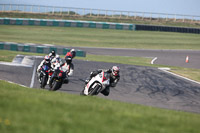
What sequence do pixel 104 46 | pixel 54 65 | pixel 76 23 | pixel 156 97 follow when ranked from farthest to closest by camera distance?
pixel 76 23, pixel 104 46, pixel 156 97, pixel 54 65

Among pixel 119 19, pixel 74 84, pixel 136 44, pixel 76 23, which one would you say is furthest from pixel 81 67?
pixel 119 19

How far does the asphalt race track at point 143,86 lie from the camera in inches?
539

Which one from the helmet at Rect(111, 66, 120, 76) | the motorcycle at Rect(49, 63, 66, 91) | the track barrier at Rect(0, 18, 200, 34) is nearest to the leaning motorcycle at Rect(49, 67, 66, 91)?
the motorcycle at Rect(49, 63, 66, 91)

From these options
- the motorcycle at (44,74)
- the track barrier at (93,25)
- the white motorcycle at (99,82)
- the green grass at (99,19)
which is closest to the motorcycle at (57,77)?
the motorcycle at (44,74)

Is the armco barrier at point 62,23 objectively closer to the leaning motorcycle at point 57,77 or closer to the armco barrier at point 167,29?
the armco barrier at point 167,29

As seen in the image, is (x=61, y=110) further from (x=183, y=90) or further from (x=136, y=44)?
(x=136, y=44)

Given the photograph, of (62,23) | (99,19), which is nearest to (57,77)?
(62,23)

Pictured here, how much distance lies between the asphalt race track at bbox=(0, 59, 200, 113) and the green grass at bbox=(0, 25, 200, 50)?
1733 cm

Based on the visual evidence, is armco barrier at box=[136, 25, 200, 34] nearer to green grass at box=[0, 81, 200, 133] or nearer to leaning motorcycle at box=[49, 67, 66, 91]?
leaning motorcycle at box=[49, 67, 66, 91]

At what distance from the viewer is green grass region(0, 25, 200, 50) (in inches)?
1550

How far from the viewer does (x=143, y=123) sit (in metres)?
6.19

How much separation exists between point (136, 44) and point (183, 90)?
24169 mm

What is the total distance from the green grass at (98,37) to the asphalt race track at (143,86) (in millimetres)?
17327

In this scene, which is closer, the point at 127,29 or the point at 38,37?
the point at 38,37
